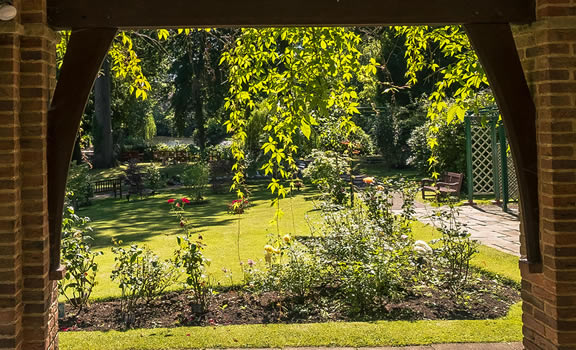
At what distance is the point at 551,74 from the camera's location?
290 centimetres

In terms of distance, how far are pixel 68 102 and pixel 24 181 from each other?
0.53 metres

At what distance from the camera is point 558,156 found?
9.53 ft

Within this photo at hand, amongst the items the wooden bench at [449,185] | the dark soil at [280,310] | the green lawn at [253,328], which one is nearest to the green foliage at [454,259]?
the dark soil at [280,310]

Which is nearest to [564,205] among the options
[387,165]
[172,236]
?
[172,236]

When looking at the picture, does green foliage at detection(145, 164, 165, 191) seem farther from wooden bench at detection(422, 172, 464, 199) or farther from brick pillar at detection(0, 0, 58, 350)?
brick pillar at detection(0, 0, 58, 350)

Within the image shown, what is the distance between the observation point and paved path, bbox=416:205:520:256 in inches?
315

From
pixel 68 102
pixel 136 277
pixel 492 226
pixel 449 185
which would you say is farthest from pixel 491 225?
pixel 68 102

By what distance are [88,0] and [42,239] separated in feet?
4.71

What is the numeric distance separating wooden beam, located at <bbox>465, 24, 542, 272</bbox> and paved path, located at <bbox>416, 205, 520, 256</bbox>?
357cm

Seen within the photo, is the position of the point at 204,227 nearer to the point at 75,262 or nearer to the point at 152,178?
the point at 75,262

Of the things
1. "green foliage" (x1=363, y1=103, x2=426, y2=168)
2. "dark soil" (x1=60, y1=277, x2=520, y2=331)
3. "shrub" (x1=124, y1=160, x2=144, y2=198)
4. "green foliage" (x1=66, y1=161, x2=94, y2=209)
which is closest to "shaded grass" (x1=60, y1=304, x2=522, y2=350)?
Answer: "dark soil" (x1=60, y1=277, x2=520, y2=331)

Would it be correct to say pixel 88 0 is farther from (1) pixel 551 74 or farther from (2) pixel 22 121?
(1) pixel 551 74

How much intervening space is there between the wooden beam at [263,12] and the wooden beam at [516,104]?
0.11 m

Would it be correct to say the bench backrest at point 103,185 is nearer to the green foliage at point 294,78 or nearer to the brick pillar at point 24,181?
the green foliage at point 294,78
